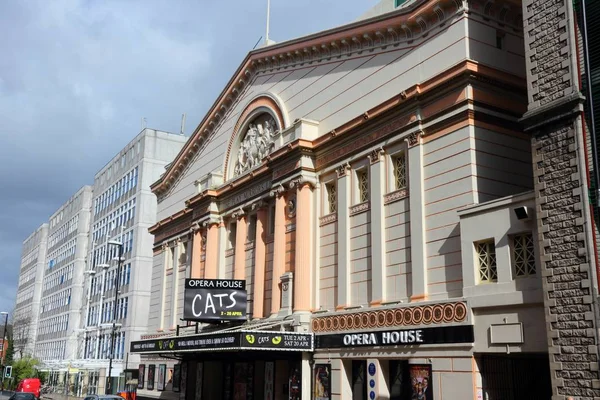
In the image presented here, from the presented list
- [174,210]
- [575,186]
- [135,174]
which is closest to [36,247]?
[135,174]

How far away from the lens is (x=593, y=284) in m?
14.5

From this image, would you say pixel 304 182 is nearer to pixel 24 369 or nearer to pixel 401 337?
pixel 401 337

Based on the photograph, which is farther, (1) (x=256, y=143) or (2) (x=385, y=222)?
(1) (x=256, y=143)

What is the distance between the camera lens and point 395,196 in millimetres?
23016

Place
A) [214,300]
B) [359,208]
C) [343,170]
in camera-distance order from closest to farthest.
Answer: [359,208] < [343,170] < [214,300]

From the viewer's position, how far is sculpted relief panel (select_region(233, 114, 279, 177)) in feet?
107

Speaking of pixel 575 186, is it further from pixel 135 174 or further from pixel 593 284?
pixel 135 174

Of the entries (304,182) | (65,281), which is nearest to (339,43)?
(304,182)

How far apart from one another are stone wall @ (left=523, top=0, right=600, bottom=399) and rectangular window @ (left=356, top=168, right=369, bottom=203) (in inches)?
350

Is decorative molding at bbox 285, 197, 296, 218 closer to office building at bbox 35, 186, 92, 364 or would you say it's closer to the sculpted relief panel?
the sculpted relief panel

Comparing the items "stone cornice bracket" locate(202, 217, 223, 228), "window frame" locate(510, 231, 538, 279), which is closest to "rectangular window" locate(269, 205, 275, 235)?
"stone cornice bracket" locate(202, 217, 223, 228)

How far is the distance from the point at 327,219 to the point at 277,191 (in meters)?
3.60

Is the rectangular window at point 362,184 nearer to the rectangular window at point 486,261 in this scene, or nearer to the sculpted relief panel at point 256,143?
the rectangular window at point 486,261

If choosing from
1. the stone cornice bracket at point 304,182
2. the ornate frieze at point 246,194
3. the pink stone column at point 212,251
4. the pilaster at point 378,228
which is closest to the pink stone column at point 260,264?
the ornate frieze at point 246,194
